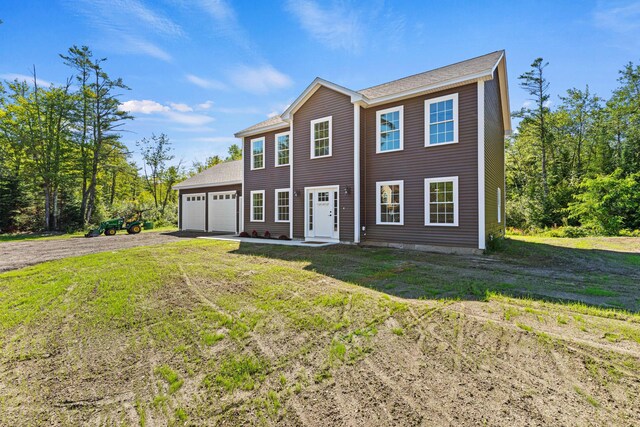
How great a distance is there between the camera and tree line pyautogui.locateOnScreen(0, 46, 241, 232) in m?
18.8

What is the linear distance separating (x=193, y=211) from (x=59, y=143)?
1044cm

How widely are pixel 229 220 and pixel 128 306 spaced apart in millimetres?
12320

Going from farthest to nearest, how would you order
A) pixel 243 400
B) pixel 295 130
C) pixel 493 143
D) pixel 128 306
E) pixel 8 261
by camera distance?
pixel 295 130 → pixel 493 143 → pixel 8 261 → pixel 128 306 → pixel 243 400

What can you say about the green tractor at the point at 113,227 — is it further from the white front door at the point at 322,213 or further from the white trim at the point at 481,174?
the white trim at the point at 481,174

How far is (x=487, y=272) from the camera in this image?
646 centimetres

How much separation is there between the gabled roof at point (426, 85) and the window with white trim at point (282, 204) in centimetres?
303

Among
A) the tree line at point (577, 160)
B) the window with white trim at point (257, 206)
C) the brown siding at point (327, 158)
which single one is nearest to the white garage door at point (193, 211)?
the window with white trim at point (257, 206)

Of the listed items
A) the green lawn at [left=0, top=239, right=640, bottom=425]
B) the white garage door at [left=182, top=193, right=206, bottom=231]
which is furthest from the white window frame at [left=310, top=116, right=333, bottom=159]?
the white garage door at [left=182, top=193, right=206, bottom=231]

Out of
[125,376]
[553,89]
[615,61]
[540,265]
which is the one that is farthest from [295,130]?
[615,61]

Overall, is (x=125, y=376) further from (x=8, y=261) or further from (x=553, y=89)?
(x=553, y=89)

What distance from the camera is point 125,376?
9.73 feet

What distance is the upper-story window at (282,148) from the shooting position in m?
13.4

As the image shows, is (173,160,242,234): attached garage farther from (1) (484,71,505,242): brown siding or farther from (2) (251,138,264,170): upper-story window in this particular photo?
(1) (484,71,505,242): brown siding

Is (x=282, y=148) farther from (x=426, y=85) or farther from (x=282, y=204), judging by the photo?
(x=426, y=85)
